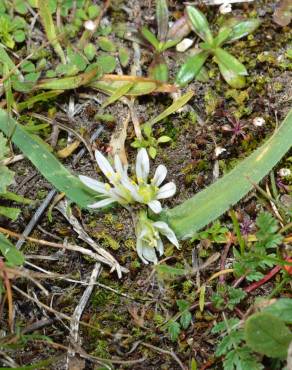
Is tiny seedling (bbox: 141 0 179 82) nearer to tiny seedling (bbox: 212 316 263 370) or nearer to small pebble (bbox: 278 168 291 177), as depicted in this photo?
small pebble (bbox: 278 168 291 177)

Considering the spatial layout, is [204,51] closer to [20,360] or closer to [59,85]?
[59,85]

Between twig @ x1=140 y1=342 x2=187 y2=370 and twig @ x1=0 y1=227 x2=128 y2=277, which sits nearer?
twig @ x1=140 y1=342 x2=187 y2=370

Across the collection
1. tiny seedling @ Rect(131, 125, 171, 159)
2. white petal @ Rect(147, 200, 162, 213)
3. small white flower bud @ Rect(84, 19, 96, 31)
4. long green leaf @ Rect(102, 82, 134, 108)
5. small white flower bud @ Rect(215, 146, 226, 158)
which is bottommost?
small white flower bud @ Rect(215, 146, 226, 158)

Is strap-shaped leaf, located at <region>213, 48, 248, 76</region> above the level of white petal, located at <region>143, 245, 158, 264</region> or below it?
above

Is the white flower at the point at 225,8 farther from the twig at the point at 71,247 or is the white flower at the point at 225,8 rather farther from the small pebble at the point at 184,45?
the twig at the point at 71,247

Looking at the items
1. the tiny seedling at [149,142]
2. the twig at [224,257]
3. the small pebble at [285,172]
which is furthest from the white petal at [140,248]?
the small pebble at [285,172]

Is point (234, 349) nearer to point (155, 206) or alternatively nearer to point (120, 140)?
point (155, 206)

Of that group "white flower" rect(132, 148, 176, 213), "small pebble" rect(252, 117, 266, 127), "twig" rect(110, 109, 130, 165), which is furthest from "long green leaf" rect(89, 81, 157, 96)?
"small pebble" rect(252, 117, 266, 127)
